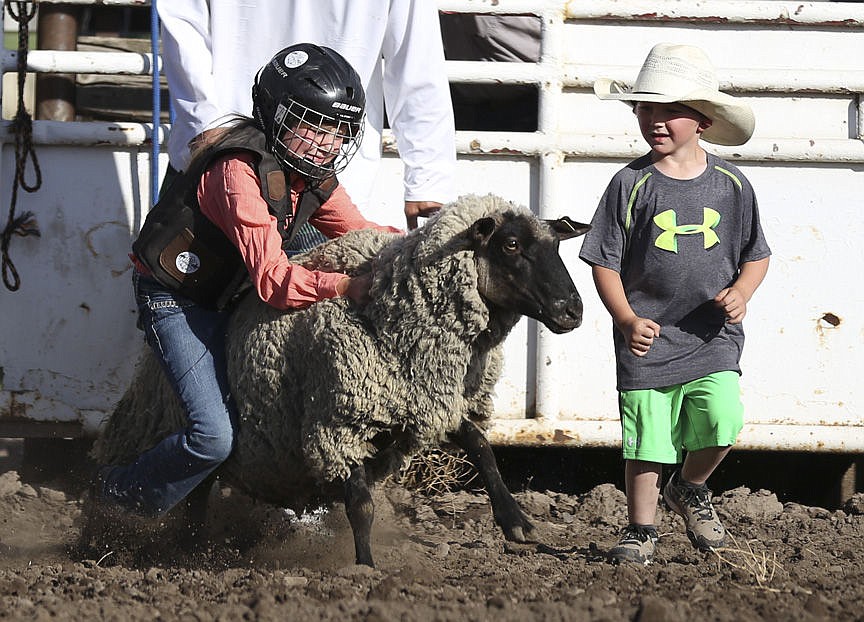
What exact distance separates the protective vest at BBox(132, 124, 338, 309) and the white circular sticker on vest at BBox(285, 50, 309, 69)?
0.78ft

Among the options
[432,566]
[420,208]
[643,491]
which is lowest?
[432,566]

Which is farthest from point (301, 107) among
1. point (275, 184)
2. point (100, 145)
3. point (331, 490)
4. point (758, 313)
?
point (758, 313)

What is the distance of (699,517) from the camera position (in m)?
3.88

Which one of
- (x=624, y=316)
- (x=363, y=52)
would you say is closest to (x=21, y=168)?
(x=363, y=52)

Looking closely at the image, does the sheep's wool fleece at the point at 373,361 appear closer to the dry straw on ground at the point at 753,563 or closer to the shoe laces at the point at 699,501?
the shoe laces at the point at 699,501

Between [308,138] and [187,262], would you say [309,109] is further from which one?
[187,262]

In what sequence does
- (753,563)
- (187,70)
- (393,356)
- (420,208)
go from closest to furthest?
(753,563), (393,356), (187,70), (420,208)

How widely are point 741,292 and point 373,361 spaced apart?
116 cm

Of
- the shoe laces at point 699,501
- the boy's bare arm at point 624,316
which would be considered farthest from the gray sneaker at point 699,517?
the boy's bare arm at point 624,316

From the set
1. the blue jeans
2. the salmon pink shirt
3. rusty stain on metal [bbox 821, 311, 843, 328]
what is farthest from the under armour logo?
the blue jeans

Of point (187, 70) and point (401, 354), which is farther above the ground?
point (187, 70)

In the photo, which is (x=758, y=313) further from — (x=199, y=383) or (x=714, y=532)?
(x=199, y=383)

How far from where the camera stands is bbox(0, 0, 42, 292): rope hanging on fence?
4883 millimetres

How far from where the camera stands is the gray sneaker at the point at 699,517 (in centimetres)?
387
